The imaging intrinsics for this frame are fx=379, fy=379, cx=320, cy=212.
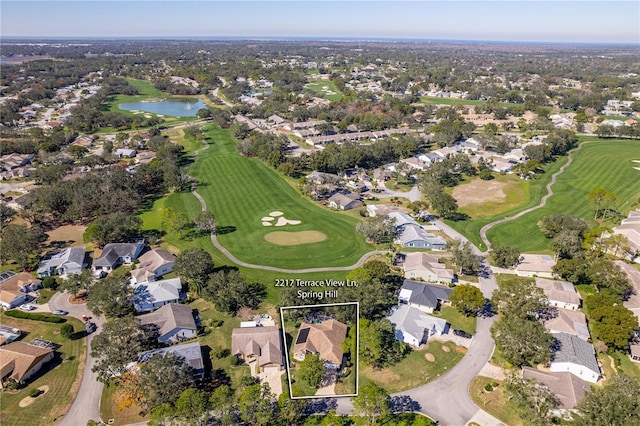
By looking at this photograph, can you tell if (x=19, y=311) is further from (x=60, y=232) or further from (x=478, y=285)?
(x=478, y=285)

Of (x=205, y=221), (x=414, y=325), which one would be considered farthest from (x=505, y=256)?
(x=205, y=221)

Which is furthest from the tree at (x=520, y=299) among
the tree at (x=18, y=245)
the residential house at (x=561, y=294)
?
the tree at (x=18, y=245)

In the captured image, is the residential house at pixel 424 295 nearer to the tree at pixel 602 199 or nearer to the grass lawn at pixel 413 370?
the grass lawn at pixel 413 370

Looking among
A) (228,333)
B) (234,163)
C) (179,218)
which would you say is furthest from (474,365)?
(234,163)

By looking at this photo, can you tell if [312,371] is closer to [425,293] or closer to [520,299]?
[425,293]

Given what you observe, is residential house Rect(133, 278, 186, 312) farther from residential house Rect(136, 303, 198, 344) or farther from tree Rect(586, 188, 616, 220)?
tree Rect(586, 188, 616, 220)

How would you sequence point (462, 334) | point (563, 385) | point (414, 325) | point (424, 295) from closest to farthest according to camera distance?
point (563, 385) < point (414, 325) < point (462, 334) < point (424, 295)
